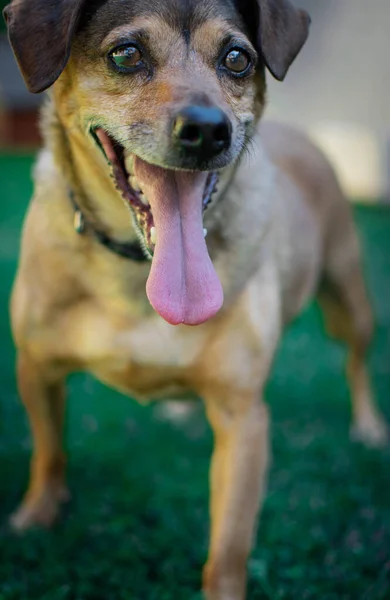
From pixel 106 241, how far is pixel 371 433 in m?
2.17

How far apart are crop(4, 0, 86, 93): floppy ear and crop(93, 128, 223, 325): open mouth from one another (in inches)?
9.2

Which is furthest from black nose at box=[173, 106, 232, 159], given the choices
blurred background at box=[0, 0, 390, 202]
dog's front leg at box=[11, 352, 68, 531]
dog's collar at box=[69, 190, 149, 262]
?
blurred background at box=[0, 0, 390, 202]

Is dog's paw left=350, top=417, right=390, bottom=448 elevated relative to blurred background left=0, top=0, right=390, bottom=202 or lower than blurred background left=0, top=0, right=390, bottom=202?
elevated

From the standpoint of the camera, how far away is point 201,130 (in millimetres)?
2227

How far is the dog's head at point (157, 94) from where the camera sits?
7.64ft

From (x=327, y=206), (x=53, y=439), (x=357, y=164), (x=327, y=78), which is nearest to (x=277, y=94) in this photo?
(x=327, y=78)

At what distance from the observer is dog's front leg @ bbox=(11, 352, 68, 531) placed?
3148mm

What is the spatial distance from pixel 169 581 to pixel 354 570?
691mm

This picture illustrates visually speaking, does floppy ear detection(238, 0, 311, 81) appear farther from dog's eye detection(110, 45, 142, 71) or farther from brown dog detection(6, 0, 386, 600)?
dog's eye detection(110, 45, 142, 71)

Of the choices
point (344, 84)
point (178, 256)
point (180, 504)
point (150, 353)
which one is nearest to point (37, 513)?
point (180, 504)

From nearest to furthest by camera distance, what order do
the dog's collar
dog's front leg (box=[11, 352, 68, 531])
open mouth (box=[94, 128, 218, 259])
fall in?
open mouth (box=[94, 128, 218, 259])
the dog's collar
dog's front leg (box=[11, 352, 68, 531])

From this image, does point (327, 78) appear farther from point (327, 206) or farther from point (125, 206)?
point (125, 206)

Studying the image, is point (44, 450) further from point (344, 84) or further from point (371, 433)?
point (344, 84)

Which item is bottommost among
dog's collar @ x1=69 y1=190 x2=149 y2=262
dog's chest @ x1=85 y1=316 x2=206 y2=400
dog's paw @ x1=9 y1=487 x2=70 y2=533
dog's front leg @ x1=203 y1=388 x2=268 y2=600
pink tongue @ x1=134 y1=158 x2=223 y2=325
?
dog's paw @ x1=9 y1=487 x2=70 y2=533
